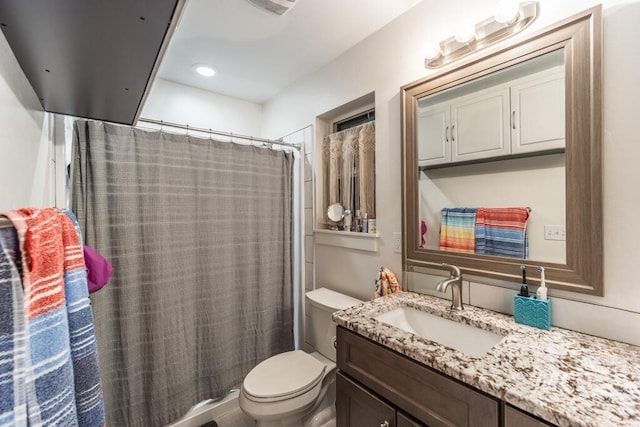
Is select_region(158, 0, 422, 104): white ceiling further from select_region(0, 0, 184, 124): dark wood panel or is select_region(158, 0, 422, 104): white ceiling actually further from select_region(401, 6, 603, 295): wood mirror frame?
select_region(401, 6, 603, 295): wood mirror frame

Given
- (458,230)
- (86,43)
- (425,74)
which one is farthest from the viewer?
(425,74)

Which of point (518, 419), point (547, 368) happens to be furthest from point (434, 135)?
point (518, 419)

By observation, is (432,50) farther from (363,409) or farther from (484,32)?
(363,409)

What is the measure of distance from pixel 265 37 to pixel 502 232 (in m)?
1.68

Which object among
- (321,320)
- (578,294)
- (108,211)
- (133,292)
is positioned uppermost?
(108,211)

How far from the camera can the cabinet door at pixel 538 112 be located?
1.00 metres

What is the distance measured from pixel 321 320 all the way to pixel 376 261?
0.52m

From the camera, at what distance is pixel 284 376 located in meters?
1.46

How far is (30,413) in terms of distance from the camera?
0.40m

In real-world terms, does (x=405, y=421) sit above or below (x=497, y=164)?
below

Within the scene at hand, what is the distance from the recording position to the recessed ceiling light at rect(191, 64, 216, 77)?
2.00 metres

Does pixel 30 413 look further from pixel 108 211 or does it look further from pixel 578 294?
pixel 578 294

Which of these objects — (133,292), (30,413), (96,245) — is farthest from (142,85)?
(133,292)

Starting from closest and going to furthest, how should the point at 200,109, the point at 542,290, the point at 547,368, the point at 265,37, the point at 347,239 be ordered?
the point at 547,368, the point at 542,290, the point at 265,37, the point at 347,239, the point at 200,109
